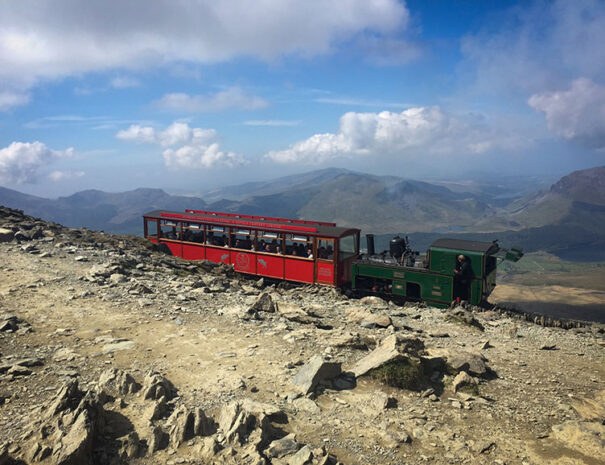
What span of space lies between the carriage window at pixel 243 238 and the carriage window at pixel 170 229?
4374 millimetres

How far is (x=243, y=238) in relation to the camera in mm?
21609

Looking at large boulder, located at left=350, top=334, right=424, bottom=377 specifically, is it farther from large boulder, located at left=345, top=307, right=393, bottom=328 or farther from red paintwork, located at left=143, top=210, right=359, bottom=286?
red paintwork, located at left=143, top=210, right=359, bottom=286

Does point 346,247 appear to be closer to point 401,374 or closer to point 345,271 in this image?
point 345,271

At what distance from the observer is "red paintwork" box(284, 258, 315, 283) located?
19.3m

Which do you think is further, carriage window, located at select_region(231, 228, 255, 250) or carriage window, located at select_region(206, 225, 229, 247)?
carriage window, located at select_region(206, 225, 229, 247)

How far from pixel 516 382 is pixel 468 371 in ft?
3.71

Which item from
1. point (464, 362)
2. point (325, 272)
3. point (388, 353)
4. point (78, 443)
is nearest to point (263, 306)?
point (388, 353)

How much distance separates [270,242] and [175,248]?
6.90 meters

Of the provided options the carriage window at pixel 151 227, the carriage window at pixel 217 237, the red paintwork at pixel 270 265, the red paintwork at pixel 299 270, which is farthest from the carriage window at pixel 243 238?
the carriage window at pixel 151 227

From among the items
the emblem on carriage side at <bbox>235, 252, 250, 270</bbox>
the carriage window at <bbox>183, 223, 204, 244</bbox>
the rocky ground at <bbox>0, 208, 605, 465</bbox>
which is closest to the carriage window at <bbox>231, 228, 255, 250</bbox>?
the emblem on carriage side at <bbox>235, 252, 250, 270</bbox>

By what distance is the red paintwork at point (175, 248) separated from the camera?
2369 cm

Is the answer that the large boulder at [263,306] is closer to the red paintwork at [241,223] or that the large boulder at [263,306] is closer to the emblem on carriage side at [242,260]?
the red paintwork at [241,223]

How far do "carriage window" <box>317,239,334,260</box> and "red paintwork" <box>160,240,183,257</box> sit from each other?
31.0ft

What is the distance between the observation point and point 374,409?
7.53 metres
